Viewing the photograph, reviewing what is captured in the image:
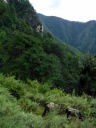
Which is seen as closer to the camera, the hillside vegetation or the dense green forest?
the hillside vegetation

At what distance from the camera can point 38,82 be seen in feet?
122

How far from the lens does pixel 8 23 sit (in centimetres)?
12975

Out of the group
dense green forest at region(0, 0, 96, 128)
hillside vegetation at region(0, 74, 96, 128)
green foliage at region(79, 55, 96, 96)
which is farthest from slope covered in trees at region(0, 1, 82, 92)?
hillside vegetation at region(0, 74, 96, 128)

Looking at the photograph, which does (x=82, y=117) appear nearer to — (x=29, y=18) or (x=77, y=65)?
(x=77, y=65)

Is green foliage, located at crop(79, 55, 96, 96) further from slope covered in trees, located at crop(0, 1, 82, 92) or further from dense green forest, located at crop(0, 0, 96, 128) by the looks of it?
slope covered in trees, located at crop(0, 1, 82, 92)

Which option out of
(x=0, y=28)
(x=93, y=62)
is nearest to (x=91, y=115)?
(x=93, y=62)

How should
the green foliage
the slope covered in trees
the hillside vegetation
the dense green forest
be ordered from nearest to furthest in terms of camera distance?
the hillside vegetation < the dense green forest < the green foliage < the slope covered in trees

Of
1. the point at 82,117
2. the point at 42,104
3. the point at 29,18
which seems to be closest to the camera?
the point at 82,117

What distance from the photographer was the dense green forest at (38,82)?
1309 centimetres

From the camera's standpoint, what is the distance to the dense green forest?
13.1m

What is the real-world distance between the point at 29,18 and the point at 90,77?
127m

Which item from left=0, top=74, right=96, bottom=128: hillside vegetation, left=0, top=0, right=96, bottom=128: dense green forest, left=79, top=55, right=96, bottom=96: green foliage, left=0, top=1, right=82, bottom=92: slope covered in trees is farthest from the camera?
left=0, top=1, right=82, bottom=92: slope covered in trees

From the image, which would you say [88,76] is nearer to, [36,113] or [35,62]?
[35,62]

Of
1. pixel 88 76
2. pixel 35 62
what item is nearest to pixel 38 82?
pixel 88 76
